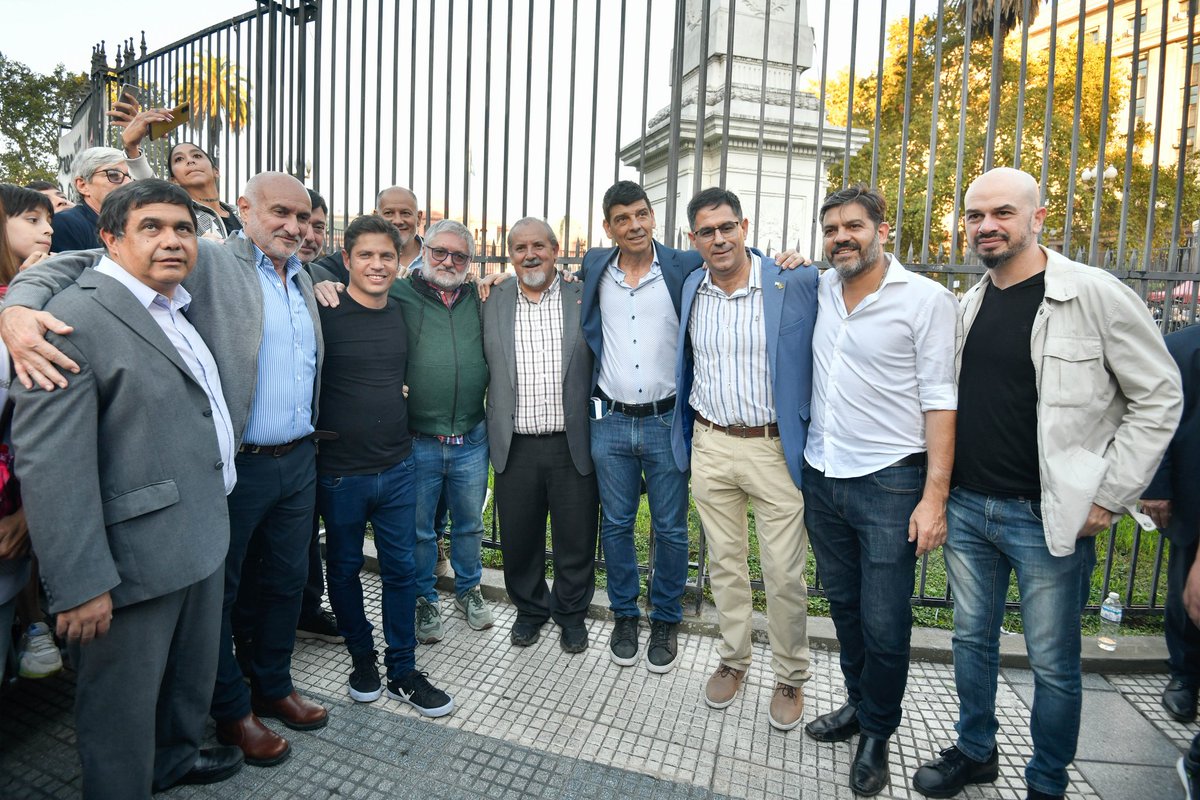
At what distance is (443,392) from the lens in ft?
11.6

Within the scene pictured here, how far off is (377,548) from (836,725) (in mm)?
2133

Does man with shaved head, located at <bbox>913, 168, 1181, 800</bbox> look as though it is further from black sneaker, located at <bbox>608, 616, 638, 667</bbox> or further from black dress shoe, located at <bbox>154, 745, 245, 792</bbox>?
black dress shoe, located at <bbox>154, 745, 245, 792</bbox>

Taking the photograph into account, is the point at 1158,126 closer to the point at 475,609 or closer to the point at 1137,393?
the point at 1137,393

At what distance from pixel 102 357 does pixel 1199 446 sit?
153 inches

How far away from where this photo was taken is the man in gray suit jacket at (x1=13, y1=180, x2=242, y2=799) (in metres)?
1.97

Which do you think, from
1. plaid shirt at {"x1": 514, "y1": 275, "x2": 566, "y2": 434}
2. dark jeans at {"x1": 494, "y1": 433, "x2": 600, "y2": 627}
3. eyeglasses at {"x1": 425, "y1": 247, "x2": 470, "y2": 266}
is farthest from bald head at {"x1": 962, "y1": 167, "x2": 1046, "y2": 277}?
eyeglasses at {"x1": 425, "y1": 247, "x2": 470, "y2": 266}

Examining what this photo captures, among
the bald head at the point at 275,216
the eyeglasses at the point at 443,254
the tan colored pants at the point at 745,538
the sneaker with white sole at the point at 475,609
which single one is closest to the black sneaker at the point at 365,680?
the sneaker with white sole at the point at 475,609

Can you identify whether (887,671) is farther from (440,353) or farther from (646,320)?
(440,353)

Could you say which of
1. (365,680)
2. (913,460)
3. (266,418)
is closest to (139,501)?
(266,418)

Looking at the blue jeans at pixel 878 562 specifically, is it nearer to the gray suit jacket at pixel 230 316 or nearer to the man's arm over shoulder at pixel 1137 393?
the man's arm over shoulder at pixel 1137 393

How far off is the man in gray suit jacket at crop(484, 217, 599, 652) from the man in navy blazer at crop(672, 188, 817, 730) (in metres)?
0.65

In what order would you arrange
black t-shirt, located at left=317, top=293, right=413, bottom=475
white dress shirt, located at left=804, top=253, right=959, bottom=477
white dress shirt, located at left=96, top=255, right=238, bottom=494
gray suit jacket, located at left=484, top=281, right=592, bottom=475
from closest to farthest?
white dress shirt, located at left=96, top=255, right=238, bottom=494
white dress shirt, located at left=804, top=253, right=959, bottom=477
black t-shirt, located at left=317, top=293, right=413, bottom=475
gray suit jacket, located at left=484, top=281, right=592, bottom=475

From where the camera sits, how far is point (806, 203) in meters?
5.43

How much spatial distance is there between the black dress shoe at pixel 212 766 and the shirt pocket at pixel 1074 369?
3224 millimetres
